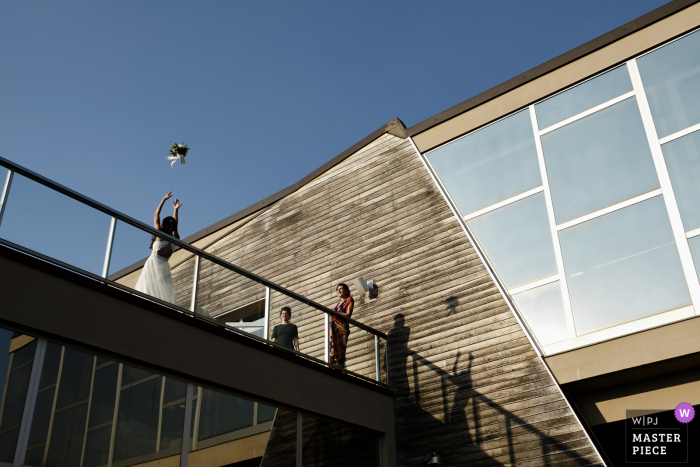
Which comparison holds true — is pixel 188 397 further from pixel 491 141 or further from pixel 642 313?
pixel 491 141

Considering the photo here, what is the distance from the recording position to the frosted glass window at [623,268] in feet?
25.6

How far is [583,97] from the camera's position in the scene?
31.5 ft

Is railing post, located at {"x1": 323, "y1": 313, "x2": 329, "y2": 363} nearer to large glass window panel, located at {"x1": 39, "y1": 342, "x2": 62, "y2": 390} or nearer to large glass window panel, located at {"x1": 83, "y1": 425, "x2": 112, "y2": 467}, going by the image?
large glass window panel, located at {"x1": 83, "y1": 425, "x2": 112, "y2": 467}

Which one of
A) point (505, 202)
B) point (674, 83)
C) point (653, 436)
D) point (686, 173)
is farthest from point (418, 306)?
point (674, 83)

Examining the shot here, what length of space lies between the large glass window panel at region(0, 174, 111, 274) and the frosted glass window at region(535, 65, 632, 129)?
6.82 m

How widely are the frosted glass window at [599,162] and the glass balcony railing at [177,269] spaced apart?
3.59 meters

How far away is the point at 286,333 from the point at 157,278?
1.97 metres

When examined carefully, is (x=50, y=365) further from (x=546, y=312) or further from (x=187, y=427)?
(x=546, y=312)

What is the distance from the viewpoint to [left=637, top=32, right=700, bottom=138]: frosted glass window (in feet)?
27.8

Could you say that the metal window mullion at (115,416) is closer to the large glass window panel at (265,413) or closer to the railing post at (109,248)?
the railing post at (109,248)

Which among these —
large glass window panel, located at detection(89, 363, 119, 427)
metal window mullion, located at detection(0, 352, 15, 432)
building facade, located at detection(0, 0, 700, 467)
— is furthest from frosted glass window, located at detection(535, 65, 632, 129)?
metal window mullion, located at detection(0, 352, 15, 432)

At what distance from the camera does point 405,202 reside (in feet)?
36.2

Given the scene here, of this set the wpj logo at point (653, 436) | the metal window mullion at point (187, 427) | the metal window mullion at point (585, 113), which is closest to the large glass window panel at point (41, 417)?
the metal window mullion at point (187, 427)

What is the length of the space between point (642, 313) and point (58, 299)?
6716 millimetres
